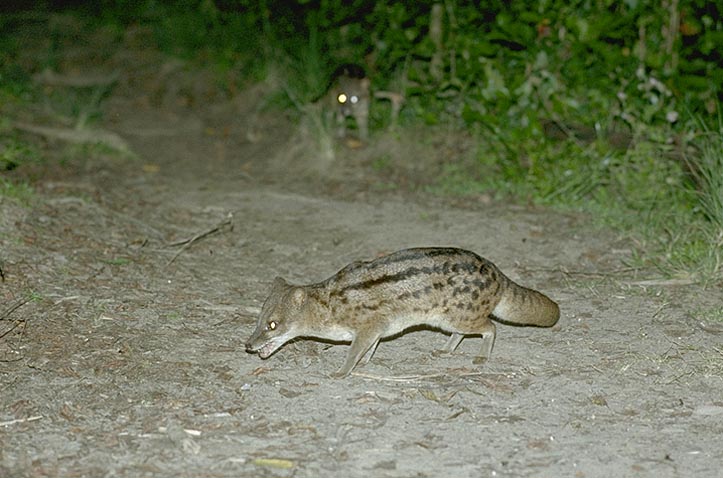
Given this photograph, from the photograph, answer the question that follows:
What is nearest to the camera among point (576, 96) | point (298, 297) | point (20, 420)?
point (20, 420)

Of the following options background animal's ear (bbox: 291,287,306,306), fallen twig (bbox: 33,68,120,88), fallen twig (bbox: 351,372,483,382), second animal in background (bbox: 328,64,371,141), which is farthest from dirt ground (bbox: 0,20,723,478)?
fallen twig (bbox: 33,68,120,88)

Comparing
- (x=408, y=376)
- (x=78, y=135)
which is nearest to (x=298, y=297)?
(x=408, y=376)

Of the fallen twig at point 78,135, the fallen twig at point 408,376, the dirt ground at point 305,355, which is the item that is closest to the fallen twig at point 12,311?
the dirt ground at point 305,355

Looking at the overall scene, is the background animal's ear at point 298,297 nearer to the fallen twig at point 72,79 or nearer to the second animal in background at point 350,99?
the second animal in background at point 350,99

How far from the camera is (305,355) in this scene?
5.64 metres

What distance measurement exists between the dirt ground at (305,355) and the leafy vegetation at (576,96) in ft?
1.51

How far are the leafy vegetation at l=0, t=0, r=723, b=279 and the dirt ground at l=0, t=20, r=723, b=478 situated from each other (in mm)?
459

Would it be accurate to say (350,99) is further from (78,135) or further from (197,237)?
(197,237)

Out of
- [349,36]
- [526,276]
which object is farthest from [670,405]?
[349,36]

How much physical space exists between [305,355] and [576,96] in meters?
5.11

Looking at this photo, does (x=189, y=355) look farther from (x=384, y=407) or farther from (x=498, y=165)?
(x=498, y=165)

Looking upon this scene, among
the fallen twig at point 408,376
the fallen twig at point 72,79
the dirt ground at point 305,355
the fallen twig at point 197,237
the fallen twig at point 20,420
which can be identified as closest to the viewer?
the dirt ground at point 305,355

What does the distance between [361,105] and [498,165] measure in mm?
1977

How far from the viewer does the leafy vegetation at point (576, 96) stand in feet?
26.4
